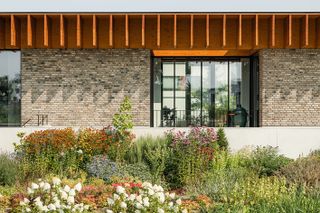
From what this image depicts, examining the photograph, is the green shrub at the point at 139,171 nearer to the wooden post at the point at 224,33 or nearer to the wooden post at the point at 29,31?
the wooden post at the point at 224,33

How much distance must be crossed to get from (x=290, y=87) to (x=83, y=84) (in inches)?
355

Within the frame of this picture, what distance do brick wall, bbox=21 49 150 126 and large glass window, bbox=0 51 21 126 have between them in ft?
1.25

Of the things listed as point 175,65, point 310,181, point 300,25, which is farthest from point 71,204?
point 175,65

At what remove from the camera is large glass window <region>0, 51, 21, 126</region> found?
84.0 ft

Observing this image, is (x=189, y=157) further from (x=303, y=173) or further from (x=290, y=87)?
(x=290, y=87)

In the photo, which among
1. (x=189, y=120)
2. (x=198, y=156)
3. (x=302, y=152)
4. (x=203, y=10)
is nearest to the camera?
(x=198, y=156)

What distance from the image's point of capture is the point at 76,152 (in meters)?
16.4

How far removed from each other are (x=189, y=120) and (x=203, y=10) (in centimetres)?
610

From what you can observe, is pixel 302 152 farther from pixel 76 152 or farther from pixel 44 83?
pixel 44 83

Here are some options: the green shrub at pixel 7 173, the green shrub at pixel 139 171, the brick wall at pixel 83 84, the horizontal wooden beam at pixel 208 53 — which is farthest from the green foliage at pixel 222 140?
the horizontal wooden beam at pixel 208 53

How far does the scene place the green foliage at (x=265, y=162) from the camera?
51.8 feet

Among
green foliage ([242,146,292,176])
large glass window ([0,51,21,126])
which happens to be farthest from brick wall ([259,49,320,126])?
large glass window ([0,51,21,126])

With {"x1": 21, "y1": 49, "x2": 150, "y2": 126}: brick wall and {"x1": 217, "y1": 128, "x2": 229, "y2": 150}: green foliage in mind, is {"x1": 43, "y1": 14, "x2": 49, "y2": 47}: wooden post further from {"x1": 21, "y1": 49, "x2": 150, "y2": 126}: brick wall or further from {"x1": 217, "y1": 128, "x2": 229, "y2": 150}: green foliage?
{"x1": 217, "y1": 128, "x2": 229, "y2": 150}: green foliage

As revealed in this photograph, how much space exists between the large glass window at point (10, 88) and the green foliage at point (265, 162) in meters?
12.2
